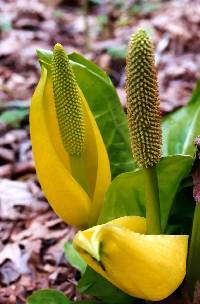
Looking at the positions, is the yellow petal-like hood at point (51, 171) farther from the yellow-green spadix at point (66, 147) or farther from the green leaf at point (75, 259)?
the green leaf at point (75, 259)

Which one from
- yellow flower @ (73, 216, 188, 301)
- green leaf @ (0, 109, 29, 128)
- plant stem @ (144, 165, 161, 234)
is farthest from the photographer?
green leaf @ (0, 109, 29, 128)

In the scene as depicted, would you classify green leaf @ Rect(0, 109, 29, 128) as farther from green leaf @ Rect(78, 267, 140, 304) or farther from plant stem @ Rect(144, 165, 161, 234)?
plant stem @ Rect(144, 165, 161, 234)

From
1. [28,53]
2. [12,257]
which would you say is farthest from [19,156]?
[28,53]

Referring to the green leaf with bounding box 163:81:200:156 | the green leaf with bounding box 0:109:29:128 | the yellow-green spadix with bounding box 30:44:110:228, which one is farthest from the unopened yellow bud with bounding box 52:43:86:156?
the green leaf with bounding box 0:109:29:128

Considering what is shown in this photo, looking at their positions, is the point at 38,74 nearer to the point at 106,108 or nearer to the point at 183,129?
the point at 183,129

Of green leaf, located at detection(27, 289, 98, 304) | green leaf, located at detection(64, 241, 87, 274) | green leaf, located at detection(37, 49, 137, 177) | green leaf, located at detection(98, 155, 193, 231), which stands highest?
green leaf, located at detection(37, 49, 137, 177)

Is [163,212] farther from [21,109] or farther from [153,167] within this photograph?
[21,109]

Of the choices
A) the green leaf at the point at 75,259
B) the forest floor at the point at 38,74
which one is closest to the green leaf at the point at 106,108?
the green leaf at the point at 75,259

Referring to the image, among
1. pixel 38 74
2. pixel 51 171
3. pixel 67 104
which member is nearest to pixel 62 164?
pixel 51 171
